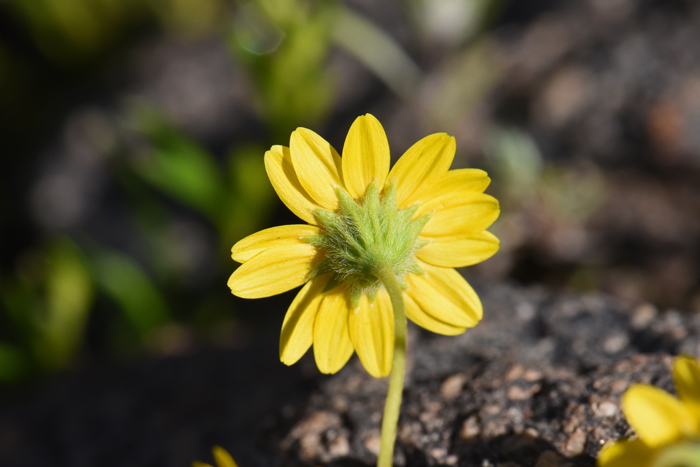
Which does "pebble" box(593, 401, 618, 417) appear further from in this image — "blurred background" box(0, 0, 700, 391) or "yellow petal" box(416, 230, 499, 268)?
"blurred background" box(0, 0, 700, 391)

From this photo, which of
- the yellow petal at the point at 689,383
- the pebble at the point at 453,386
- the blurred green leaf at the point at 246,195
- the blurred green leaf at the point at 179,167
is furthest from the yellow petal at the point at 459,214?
the blurred green leaf at the point at 179,167

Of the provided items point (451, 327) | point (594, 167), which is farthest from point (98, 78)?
point (451, 327)

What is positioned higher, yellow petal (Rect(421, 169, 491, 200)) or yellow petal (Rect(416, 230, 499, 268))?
yellow petal (Rect(421, 169, 491, 200))

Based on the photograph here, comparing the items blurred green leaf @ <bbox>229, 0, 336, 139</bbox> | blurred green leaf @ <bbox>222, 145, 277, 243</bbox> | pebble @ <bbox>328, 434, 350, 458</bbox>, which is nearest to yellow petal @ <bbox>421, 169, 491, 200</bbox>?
pebble @ <bbox>328, 434, 350, 458</bbox>

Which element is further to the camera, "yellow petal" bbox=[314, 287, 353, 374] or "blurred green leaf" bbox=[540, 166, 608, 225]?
"blurred green leaf" bbox=[540, 166, 608, 225]

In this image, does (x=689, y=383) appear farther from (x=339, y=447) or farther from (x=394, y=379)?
(x=339, y=447)

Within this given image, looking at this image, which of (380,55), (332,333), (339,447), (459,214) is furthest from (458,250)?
(380,55)

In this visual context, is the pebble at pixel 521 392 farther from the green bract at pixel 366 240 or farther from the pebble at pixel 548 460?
the green bract at pixel 366 240
